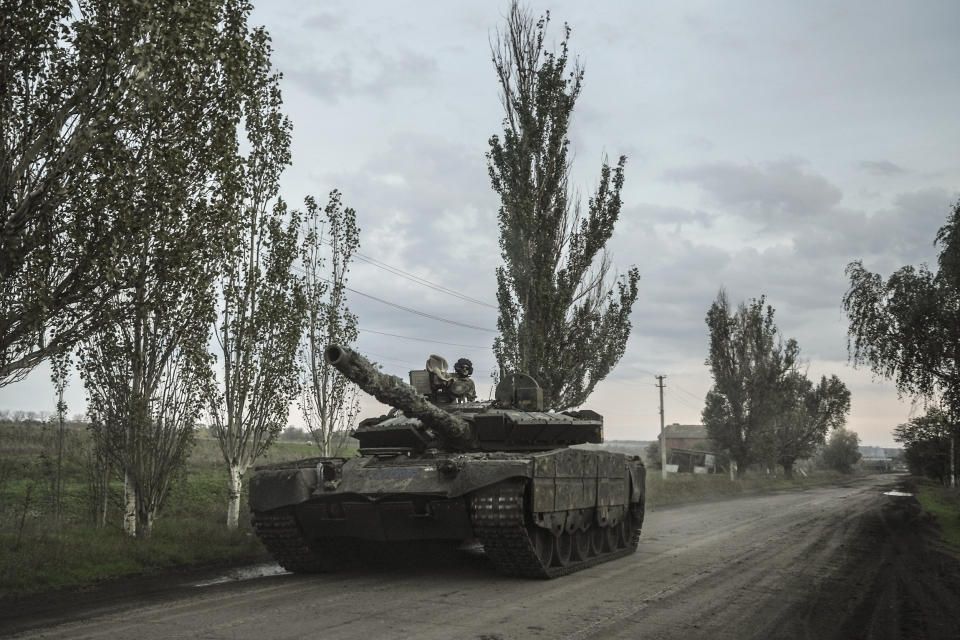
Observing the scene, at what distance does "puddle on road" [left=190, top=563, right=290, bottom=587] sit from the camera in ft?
32.2

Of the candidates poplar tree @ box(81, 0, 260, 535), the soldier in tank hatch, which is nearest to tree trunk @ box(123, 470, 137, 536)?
poplar tree @ box(81, 0, 260, 535)

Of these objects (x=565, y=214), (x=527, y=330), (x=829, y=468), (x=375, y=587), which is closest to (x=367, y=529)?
(x=375, y=587)

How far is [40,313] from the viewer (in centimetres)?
897

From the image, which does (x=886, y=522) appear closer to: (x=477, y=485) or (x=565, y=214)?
(x=565, y=214)

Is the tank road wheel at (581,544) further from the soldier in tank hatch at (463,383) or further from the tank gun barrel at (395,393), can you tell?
the soldier in tank hatch at (463,383)

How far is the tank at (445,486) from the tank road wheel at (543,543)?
1 centimetres

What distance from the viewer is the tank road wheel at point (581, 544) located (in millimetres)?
11547

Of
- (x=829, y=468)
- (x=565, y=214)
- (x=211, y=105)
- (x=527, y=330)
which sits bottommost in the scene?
(x=829, y=468)

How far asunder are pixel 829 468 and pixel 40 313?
106992mm

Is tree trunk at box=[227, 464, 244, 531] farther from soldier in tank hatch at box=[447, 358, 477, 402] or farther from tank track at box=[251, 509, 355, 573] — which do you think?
soldier in tank hatch at box=[447, 358, 477, 402]

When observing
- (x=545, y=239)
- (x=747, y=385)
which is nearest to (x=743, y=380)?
(x=747, y=385)

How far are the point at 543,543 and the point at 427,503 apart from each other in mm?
1719

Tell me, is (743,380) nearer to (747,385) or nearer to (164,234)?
(747,385)

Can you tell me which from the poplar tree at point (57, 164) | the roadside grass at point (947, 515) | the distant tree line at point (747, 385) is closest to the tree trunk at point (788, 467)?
the distant tree line at point (747, 385)
